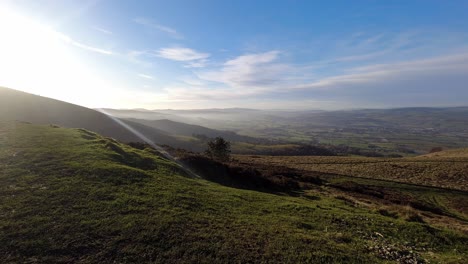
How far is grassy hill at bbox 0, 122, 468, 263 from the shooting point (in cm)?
1177

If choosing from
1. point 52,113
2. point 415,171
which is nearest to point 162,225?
point 415,171

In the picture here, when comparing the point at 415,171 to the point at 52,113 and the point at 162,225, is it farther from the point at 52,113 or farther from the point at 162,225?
the point at 52,113

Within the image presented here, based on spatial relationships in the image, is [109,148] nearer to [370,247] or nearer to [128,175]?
[128,175]

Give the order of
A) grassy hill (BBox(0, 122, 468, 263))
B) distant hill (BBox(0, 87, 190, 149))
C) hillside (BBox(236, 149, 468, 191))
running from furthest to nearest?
distant hill (BBox(0, 87, 190, 149)), hillside (BBox(236, 149, 468, 191)), grassy hill (BBox(0, 122, 468, 263))

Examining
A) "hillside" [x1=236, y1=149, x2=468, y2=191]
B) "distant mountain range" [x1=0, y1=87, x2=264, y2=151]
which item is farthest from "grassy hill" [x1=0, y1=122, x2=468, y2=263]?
"distant mountain range" [x1=0, y1=87, x2=264, y2=151]

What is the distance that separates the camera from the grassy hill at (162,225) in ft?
38.6

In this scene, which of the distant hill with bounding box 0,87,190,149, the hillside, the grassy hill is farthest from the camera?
the distant hill with bounding box 0,87,190,149

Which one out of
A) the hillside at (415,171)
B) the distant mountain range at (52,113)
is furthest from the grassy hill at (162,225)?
the distant mountain range at (52,113)

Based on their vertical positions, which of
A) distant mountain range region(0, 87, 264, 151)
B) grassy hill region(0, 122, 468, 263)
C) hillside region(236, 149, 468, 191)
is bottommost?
hillside region(236, 149, 468, 191)

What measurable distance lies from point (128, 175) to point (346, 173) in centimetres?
4653

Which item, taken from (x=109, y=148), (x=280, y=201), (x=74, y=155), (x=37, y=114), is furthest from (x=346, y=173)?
(x=37, y=114)

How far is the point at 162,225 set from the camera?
13.9 meters

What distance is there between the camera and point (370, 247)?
14461mm

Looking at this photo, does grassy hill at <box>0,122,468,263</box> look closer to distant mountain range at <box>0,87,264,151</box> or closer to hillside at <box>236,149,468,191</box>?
hillside at <box>236,149,468,191</box>
